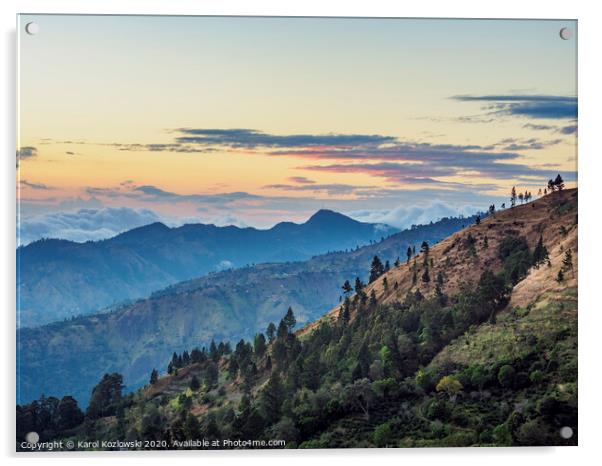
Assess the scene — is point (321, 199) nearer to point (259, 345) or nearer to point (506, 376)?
point (259, 345)

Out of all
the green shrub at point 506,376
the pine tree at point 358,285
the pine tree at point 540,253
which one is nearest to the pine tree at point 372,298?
the pine tree at point 358,285

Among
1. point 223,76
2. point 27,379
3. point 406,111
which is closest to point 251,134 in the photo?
point 223,76

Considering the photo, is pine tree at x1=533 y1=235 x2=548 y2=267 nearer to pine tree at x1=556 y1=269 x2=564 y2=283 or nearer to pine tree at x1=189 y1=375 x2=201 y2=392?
pine tree at x1=556 y1=269 x2=564 y2=283

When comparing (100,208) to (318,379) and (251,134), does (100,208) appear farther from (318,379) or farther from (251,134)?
(318,379)

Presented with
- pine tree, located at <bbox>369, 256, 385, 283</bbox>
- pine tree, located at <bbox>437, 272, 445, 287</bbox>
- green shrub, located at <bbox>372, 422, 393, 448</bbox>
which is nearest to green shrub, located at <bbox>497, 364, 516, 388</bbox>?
green shrub, located at <bbox>372, 422, 393, 448</bbox>

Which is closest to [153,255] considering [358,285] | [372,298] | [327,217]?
[327,217]

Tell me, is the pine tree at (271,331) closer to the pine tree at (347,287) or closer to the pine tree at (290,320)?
the pine tree at (290,320)
